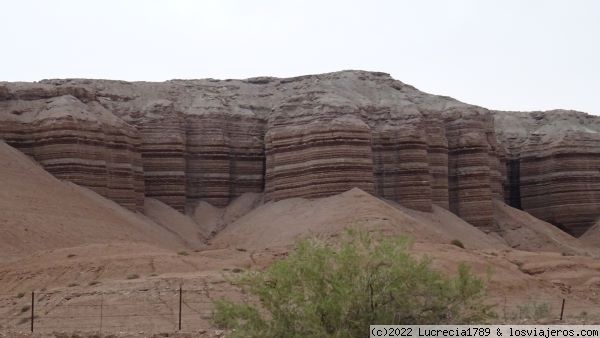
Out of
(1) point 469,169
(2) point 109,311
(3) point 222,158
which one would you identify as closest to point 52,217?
(2) point 109,311

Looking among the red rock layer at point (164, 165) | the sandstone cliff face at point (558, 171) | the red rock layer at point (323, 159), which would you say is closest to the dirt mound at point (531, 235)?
the sandstone cliff face at point (558, 171)

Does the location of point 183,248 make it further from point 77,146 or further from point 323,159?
point 323,159

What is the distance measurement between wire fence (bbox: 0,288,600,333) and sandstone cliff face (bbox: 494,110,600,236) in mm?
33018

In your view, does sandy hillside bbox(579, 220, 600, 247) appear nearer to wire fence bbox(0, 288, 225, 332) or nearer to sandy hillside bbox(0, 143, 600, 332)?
sandy hillside bbox(0, 143, 600, 332)

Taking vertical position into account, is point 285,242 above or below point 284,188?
below

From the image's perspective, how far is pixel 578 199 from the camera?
5419 centimetres

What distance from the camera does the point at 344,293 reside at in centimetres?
973

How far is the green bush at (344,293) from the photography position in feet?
32.6

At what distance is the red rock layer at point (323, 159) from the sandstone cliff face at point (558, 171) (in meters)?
19.5

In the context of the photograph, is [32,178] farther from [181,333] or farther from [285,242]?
[181,333]

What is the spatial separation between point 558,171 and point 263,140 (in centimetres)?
2284

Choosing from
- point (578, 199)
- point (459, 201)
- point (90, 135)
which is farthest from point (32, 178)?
point (578, 199)

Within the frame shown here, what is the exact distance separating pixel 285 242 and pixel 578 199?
94.2 ft

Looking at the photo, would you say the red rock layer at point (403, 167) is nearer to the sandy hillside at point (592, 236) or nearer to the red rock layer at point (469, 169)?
the red rock layer at point (469, 169)
